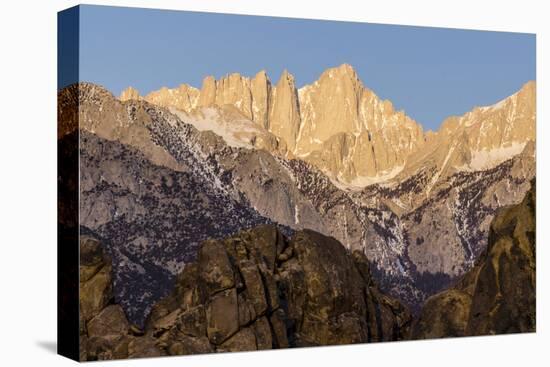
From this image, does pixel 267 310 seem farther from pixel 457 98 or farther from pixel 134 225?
pixel 457 98

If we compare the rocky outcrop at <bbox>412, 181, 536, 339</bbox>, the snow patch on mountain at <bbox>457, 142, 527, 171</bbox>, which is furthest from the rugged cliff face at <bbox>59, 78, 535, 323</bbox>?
the rocky outcrop at <bbox>412, 181, 536, 339</bbox>

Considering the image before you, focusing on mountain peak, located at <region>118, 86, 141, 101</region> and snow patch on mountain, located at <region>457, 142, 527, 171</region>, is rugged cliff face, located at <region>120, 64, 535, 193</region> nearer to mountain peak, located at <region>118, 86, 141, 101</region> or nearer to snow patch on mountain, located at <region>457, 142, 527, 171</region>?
snow patch on mountain, located at <region>457, 142, 527, 171</region>

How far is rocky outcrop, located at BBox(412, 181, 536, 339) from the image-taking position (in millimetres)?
23078

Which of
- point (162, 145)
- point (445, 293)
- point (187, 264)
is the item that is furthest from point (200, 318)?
point (445, 293)

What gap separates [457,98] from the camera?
23312mm

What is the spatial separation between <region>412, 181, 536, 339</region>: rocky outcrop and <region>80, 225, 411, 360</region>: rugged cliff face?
2.27ft

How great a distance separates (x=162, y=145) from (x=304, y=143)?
2.30 metres

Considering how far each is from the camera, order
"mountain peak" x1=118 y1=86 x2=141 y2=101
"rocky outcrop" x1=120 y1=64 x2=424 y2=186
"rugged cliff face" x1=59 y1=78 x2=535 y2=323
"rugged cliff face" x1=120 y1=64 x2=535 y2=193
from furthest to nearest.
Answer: "rocky outcrop" x1=120 y1=64 x2=424 y2=186
"rugged cliff face" x1=120 y1=64 x2=535 y2=193
"mountain peak" x1=118 y1=86 x2=141 y2=101
"rugged cliff face" x1=59 y1=78 x2=535 y2=323

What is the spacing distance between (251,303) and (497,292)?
13.4ft

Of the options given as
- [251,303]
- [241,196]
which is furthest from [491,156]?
[251,303]

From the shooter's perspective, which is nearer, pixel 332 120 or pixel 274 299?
pixel 274 299

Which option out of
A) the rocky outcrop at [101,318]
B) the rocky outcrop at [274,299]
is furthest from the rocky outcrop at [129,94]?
the rocky outcrop at [274,299]

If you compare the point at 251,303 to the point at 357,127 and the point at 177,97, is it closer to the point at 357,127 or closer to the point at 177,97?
the point at 177,97

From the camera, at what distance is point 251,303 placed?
21.3m
